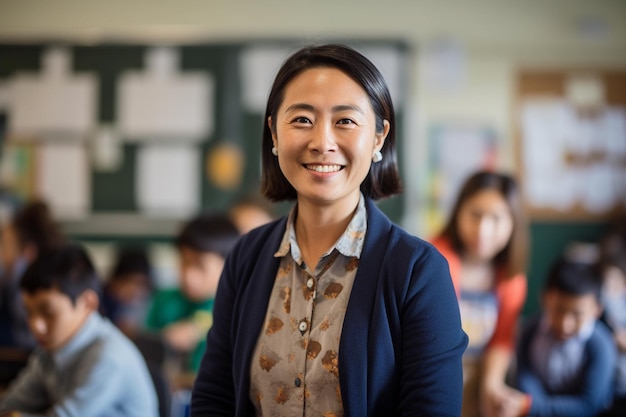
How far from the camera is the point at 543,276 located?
4551mm

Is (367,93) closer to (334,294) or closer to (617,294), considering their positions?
(334,294)

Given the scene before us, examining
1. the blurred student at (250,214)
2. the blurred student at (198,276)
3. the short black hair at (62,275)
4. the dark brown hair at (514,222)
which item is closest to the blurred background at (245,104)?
the blurred student at (250,214)

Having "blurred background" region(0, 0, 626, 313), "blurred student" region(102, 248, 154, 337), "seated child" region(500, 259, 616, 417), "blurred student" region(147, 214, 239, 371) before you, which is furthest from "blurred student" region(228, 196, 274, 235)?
"seated child" region(500, 259, 616, 417)

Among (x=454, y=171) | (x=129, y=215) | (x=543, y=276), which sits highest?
(x=454, y=171)

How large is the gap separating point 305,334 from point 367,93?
0.38 m

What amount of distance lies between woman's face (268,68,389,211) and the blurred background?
3.45 meters

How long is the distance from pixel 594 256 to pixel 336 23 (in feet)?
7.65

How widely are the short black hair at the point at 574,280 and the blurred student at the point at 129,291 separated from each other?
2.04 metres

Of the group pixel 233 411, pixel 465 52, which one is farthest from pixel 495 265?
pixel 465 52

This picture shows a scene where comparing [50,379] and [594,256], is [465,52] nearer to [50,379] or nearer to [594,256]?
[594,256]

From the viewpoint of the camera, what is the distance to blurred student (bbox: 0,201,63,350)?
3398 millimetres

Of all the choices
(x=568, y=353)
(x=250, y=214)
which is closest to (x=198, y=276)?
(x=250, y=214)

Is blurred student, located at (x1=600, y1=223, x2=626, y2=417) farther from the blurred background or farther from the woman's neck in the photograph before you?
the woman's neck

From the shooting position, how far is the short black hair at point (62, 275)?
68.3 inches
